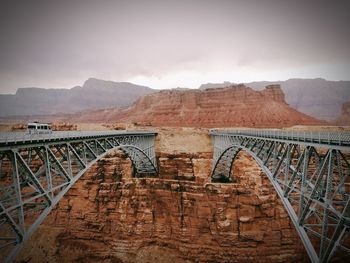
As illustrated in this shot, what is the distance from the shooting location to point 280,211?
3506 cm

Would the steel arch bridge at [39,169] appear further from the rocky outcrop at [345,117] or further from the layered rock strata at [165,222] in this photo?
the rocky outcrop at [345,117]

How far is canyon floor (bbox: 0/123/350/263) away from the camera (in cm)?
3491

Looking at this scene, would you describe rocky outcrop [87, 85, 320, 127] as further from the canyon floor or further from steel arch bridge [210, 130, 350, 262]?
steel arch bridge [210, 130, 350, 262]

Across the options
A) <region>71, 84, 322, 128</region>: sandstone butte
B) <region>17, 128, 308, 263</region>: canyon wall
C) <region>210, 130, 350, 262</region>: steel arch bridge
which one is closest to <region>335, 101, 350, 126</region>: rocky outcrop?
<region>71, 84, 322, 128</region>: sandstone butte

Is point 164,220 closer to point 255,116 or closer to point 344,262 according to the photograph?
point 344,262

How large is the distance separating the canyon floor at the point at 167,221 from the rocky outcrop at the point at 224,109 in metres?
57.2

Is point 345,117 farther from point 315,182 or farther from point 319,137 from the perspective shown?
point 315,182

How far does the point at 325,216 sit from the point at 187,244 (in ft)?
88.5

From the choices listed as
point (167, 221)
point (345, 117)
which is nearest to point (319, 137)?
point (167, 221)

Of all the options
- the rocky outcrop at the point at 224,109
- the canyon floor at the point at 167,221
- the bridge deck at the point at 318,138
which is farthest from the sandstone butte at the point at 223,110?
the bridge deck at the point at 318,138

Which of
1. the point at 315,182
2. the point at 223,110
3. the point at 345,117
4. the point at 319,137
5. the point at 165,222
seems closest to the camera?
the point at 315,182

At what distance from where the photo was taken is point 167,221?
39.5 meters

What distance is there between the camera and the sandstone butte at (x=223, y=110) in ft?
312

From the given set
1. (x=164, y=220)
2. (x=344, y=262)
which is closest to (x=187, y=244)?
(x=164, y=220)
